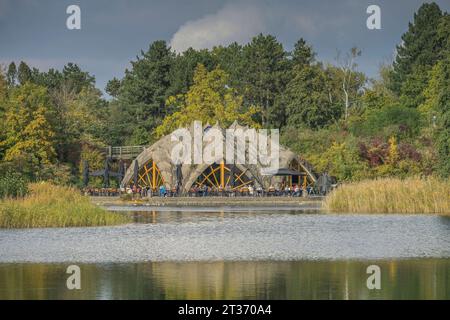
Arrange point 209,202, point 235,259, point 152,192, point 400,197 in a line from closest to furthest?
point 235,259
point 400,197
point 209,202
point 152,192

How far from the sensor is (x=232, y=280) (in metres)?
23.4

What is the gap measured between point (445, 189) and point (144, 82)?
178ft

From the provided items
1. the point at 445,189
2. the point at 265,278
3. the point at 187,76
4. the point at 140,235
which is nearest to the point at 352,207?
the point at 445,189

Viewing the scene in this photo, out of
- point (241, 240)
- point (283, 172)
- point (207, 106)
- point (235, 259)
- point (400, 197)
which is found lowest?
point (235, 259)

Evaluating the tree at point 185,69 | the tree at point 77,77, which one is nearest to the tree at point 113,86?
the tree at point 77,77

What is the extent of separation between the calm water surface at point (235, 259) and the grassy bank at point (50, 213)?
3.13 feet

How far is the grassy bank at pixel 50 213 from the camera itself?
125ft

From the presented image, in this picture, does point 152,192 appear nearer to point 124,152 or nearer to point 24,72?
point 124,152

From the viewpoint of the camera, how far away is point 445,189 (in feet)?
148

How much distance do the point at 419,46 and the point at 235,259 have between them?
70.3 m

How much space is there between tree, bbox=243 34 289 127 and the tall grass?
48376 mm

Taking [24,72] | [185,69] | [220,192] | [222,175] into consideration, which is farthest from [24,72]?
[220,192]

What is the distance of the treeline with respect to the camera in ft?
230
